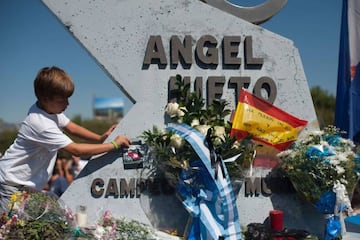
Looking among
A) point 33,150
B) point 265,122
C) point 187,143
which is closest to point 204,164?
point 187,143

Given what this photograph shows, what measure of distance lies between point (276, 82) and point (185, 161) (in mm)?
1141

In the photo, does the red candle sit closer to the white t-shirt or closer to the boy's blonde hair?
the white t-shirt

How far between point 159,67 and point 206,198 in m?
1.23

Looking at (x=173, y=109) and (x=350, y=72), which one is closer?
(x=173, y=109)

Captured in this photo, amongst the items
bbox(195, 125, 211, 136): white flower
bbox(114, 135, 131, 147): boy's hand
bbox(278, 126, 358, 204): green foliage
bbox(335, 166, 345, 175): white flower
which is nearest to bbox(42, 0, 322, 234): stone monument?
bbox(114, 135, 131, 147): boy's hand

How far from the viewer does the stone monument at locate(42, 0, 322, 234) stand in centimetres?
368

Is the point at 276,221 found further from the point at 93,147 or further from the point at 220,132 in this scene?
the point at 93,147

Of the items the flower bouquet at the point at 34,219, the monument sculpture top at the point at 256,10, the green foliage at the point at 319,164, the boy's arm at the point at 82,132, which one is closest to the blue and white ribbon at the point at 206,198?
the green foliage at the point at 319,164

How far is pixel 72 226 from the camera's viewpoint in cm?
298

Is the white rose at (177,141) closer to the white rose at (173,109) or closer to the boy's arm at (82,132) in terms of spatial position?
the white rose at (173,109)

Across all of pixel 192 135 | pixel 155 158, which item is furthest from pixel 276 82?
pixel 155 158

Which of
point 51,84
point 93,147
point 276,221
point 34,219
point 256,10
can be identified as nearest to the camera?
point 34,219

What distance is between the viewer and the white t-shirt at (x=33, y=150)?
3.21 meters

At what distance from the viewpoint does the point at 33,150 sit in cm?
330
